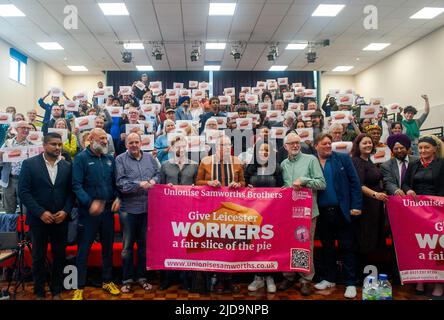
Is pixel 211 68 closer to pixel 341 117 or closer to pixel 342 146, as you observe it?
pixel 341 117

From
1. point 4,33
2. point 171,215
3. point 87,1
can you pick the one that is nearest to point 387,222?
point 171,215

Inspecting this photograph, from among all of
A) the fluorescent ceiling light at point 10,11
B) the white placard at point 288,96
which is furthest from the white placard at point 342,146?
the fluorescent ceiling light at point 10,11

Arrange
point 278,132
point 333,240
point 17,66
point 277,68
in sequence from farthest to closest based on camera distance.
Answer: point 277,68 → point 17,66 → point 278,132 → point 333,240

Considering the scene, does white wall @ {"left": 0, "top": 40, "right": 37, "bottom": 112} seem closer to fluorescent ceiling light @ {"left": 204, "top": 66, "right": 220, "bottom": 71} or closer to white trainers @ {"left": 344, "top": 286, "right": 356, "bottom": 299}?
fluorescent ceiling light @ {"left": 204, "top": 66, "right": 220, "bottom": 71}

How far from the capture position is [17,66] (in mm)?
11344

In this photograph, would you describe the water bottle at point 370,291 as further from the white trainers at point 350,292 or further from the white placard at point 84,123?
the white placard at point 84,123

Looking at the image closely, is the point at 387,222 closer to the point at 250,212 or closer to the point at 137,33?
the point at 250,212

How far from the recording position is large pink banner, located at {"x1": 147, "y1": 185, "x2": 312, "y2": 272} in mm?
3232

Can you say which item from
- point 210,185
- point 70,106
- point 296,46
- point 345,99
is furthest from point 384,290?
point 296,46

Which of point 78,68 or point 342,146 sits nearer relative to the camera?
point 342,146

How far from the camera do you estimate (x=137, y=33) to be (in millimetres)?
9539

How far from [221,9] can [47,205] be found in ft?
21.6

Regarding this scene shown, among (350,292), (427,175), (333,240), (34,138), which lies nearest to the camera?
(350,292)

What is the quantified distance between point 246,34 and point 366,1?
3.24 m
